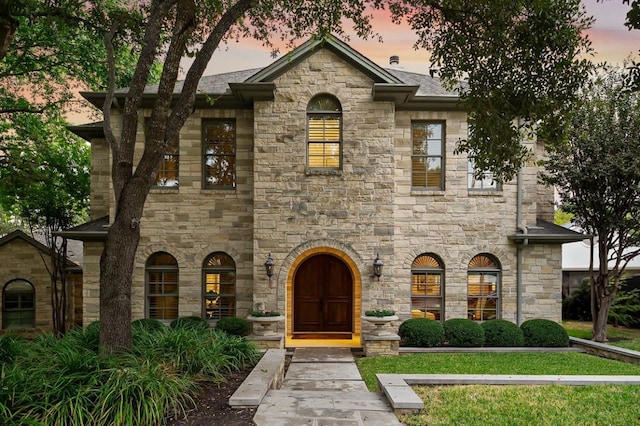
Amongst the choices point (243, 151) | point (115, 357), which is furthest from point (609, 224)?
point (115, 357)

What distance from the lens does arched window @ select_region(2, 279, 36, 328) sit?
15.8 metres

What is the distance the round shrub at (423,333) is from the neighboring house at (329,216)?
2.64ft

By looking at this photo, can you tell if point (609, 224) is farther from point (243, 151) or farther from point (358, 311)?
point (243, 151)

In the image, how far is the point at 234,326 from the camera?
11836 mm

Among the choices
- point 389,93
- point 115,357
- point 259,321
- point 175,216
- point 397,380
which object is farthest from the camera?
point 175,216

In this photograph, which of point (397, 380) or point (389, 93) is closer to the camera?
Result: point (397, 380)

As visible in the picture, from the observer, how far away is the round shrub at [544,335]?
39.7 feet

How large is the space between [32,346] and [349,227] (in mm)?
7668

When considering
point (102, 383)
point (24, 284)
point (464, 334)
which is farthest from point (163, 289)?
point (464, 334)

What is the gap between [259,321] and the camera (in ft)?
37.4

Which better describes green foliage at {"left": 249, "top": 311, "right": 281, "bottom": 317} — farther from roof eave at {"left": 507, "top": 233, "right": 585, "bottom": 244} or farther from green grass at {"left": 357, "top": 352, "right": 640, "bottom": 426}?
roof eave at {"left": 507, "top": 233, "right": 585, "bottom": 244}

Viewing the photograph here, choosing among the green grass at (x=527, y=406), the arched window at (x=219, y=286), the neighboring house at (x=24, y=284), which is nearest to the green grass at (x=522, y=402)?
the green grass at (x=527, y=406)

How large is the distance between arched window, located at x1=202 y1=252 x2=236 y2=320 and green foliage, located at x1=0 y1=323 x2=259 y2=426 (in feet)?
19.5

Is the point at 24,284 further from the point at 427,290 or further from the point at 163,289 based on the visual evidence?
the point at 427,290
